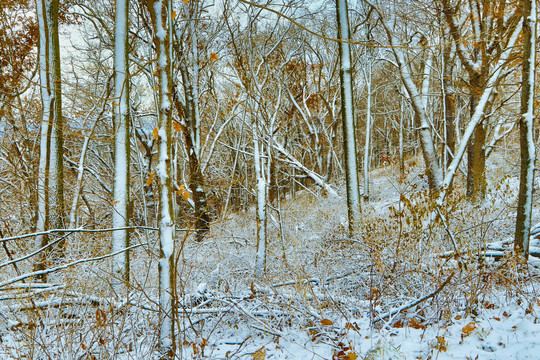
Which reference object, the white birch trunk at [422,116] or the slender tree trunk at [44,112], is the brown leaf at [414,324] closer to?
the white birch trunk at [422,116]

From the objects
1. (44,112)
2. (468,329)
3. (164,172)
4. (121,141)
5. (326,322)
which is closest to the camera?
(164,172)

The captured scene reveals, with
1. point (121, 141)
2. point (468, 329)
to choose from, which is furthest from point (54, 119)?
point (468, 329)

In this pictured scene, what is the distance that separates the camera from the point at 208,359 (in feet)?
8.50

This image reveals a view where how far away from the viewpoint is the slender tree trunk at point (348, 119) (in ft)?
18.0

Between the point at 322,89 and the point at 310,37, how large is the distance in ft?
9.83

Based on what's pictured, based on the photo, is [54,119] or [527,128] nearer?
[527,128]

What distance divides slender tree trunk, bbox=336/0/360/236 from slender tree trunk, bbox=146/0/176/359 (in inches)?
147

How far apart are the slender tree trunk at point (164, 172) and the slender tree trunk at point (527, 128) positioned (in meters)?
3.73

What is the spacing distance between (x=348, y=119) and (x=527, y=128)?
2.53 metres

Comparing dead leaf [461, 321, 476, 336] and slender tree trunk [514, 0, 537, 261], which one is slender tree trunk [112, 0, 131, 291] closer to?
dead leaf [461, 321, 476, 336]

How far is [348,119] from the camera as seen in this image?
5.59m

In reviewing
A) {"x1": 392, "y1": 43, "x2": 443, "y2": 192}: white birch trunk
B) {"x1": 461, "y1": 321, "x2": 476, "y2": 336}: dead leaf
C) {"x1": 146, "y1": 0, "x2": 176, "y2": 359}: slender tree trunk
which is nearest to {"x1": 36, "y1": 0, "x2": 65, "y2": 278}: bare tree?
{"x1": 146, "y1": 0, "x2": 176, "y2": 359}: slender tree trunk

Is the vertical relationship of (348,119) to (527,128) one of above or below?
above

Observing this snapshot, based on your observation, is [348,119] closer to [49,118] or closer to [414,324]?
[414,324]
